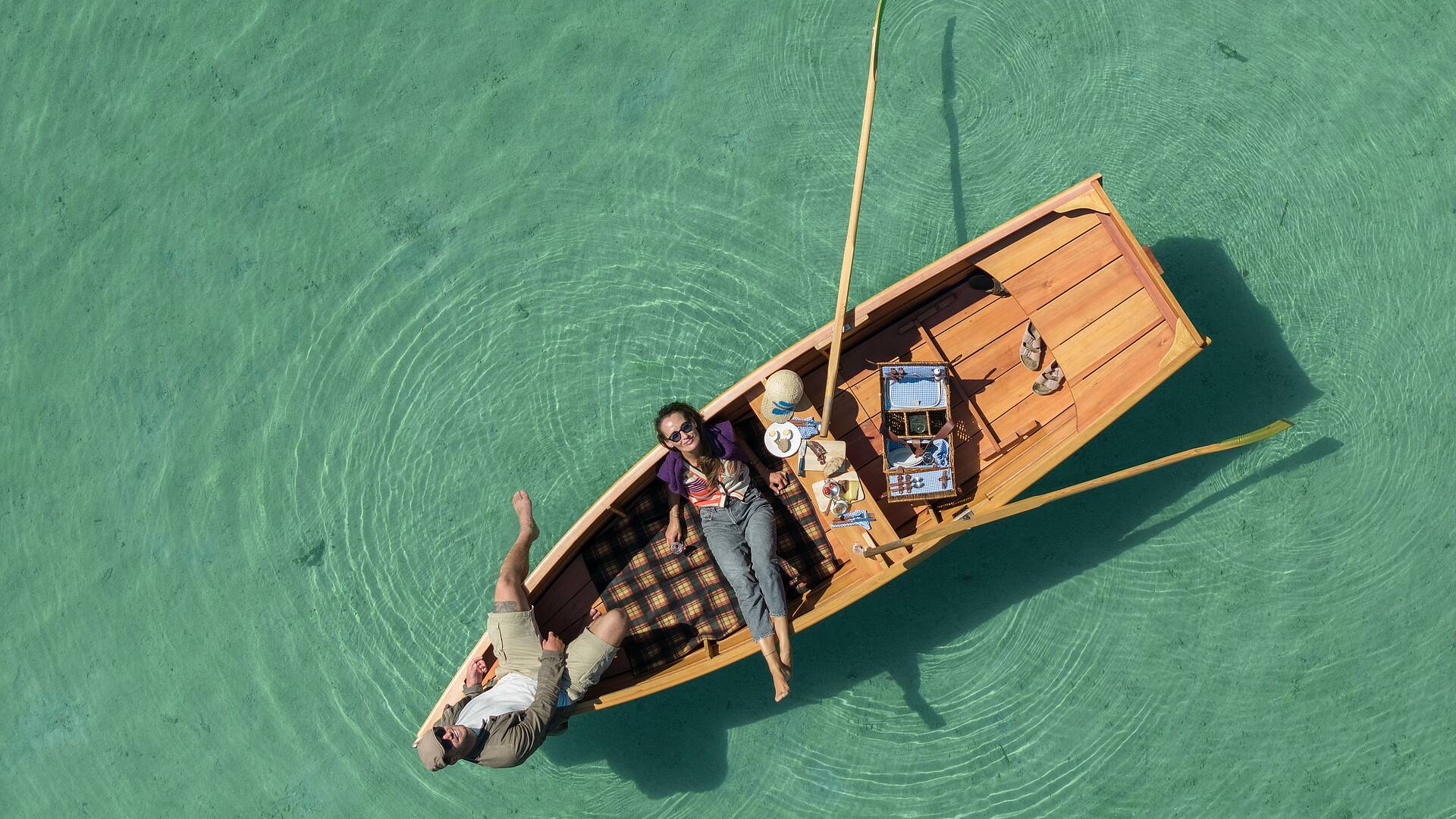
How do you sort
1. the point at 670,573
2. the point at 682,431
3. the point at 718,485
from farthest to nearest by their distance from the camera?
the point at 670,573
the point at 718,485
the point at 682,431

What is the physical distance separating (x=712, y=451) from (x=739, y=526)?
585mm

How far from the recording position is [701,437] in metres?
6.13

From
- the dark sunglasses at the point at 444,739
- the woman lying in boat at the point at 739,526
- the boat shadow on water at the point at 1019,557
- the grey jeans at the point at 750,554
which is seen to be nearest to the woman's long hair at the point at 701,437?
the woman lying in boat at the point at 739,526

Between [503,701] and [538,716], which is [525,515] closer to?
[503,701]

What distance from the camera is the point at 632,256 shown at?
7852 mm

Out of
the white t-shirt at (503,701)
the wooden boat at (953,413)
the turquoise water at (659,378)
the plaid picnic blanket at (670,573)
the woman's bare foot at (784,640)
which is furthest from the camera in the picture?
the turquoise water at (659,378)

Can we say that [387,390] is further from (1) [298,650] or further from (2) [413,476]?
(1) [298,650]

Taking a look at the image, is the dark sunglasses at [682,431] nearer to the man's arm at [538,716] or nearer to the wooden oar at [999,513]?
the wooden oar at [999,513]

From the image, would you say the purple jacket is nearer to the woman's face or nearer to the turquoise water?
the woman's face

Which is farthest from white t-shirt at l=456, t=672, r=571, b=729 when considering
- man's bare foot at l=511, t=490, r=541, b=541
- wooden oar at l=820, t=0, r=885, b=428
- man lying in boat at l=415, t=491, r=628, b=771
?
wooden oar at l=820, t=0, r=885, b=428

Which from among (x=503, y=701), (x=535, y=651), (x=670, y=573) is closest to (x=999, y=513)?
(x=670, y=573)

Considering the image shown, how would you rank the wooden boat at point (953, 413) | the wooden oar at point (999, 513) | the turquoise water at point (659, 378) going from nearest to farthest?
the wooden oar at point (999, 513) < the wooden boat at point (953, 413) < the turquoise water at point (659, 378)

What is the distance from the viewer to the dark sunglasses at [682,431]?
19.6 ft

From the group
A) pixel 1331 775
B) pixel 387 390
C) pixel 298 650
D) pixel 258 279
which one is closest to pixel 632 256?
pixel 387 390
